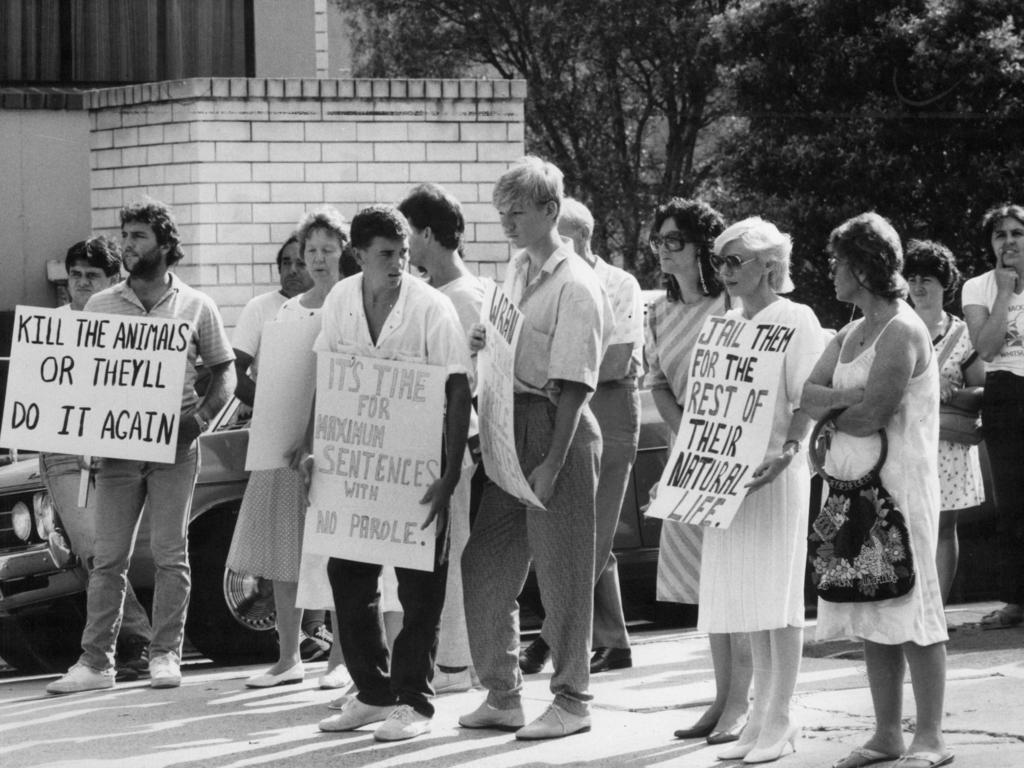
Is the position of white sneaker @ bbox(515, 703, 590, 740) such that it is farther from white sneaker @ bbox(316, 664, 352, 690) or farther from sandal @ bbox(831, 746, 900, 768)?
white sneaker @ bbox(316, 664, 352, 690)

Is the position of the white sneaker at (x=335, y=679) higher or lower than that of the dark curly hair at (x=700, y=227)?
lower

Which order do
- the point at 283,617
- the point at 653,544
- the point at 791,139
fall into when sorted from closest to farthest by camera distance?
the point at 283,617 < the point at 653,544 < the point at 791,139

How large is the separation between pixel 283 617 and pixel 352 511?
1393mm

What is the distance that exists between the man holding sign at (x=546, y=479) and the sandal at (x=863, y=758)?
98 centimetres

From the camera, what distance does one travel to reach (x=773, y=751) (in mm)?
5699

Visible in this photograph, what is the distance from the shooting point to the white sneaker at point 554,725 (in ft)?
20.1

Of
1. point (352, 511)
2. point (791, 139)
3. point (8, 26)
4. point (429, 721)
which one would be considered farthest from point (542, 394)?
point (791, 139)

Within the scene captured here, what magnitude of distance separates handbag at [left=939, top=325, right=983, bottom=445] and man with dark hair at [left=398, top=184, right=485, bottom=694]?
2.57m

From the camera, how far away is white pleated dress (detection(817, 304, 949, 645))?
17.9 feet

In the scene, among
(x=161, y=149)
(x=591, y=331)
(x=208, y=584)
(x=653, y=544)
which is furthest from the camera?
(x=161, y=149)

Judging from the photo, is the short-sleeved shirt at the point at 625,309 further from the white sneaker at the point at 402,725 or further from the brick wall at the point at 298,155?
the brick wall at the point at 298,155

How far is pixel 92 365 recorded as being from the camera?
769 centimetres

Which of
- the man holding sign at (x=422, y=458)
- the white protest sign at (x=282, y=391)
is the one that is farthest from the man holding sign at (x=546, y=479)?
the white protest sign at (x=282, y=391)

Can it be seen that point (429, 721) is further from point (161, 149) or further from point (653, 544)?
point (161, 149)
